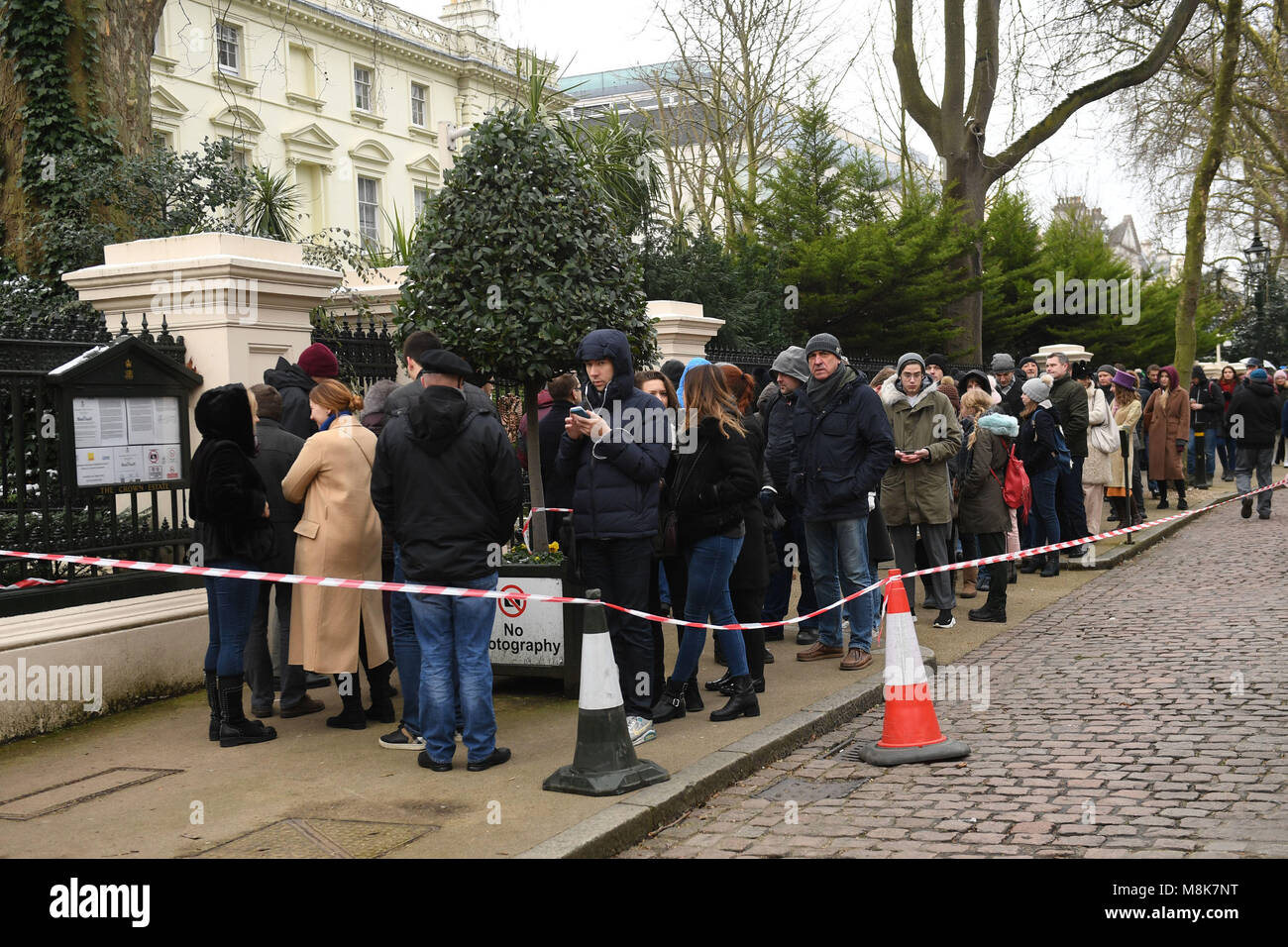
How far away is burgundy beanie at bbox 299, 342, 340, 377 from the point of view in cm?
740

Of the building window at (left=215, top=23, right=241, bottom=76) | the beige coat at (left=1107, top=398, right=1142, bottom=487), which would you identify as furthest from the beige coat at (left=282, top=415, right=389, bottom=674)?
the building window at (left=215, top=23, right=241, bottom=76)

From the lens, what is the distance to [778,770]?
6090mm

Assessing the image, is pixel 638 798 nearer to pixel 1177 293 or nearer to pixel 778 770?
pixel 778 770

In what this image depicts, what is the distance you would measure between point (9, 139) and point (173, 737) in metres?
6.25

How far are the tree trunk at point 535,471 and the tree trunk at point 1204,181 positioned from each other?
54.5 feet

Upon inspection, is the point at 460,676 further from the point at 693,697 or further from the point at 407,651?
the point at 693,697

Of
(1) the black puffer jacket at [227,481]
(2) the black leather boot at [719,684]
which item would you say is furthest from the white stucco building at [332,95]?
(2) the black leather boot at [719,684]

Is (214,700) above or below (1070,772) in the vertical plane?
above

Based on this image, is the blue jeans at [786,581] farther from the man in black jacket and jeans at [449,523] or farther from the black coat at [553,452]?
the man in black jacket and jeans at [449,523]

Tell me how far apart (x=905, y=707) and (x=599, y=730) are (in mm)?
1659

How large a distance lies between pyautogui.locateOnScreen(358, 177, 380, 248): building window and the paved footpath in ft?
118

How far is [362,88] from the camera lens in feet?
135

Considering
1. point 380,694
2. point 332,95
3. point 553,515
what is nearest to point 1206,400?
point 553,515

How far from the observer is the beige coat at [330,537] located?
654 cm
